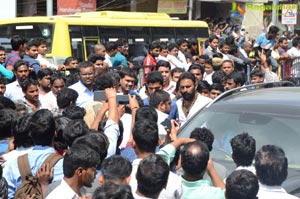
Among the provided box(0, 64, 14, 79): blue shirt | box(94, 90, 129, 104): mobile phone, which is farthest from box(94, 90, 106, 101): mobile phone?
box(0, 64, 14, 79): blue shirt

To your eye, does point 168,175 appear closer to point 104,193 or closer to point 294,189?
point 104,193

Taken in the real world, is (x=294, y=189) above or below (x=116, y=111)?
below

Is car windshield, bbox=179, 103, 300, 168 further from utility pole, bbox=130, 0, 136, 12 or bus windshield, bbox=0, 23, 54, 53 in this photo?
utility pole, bbox=130, 0, 136, 12

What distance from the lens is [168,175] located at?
4168 millimetres

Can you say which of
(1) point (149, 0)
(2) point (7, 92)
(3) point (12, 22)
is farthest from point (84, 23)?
(1) point (149, 0)

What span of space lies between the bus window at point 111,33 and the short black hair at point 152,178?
1203 cm

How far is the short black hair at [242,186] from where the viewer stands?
13.5 feet

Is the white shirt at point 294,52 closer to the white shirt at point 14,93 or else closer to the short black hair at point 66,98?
the white shirt at point 14,93

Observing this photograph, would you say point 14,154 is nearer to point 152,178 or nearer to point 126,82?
point 152,178

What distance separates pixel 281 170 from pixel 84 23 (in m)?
11.8

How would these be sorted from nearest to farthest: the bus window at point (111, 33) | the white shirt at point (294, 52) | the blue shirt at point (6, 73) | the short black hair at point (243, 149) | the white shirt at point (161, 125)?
1. the short black hair at point (243, 149)
2. the white shirt at point (161, 125)
3. the blue shirt at point (6, 73)
4. the white shirt at point (294, 52)
5. the bus window at point (111, 33)

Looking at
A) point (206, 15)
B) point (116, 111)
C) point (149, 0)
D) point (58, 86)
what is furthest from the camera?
point (206, 15)

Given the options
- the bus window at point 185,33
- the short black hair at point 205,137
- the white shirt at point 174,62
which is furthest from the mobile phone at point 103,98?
the bus window at point 185,33

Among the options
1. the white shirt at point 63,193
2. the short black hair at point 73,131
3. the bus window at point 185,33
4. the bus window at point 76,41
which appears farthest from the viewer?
the bus window at point 185,33
